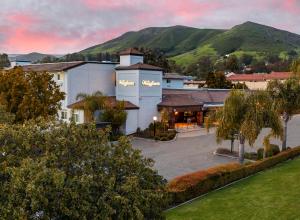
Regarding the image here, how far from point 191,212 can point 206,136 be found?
98.9 feet

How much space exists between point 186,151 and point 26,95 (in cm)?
1677

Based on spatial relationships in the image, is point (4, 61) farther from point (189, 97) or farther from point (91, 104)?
point (91, 104)

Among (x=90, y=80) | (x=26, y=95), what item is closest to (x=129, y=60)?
(x=90, y=80)

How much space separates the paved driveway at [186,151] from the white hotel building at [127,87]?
14.0 ft

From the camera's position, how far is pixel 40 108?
39.5 metres

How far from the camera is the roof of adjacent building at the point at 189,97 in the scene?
183 feet

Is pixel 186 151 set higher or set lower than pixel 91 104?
lower

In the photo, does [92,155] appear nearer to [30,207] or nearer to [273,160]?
[30,207]

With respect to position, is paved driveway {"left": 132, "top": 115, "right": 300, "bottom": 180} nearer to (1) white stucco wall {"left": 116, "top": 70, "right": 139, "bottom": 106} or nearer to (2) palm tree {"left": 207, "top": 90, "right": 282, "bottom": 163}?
(2) palm tree {"left": 207, "top": 90, "right": 282, "bottom": 163}

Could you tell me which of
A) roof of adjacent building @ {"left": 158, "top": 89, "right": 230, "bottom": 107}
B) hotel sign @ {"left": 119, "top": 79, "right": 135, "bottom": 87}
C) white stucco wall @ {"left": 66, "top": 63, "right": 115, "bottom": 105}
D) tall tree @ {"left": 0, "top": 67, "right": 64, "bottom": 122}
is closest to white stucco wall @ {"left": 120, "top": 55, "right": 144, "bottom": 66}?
white stucco wall @ {"left": 66, "top": 63, "right": 115, "bottom": 105}

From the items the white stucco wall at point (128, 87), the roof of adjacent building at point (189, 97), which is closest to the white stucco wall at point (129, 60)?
the white stucco wall at point (128, 87)

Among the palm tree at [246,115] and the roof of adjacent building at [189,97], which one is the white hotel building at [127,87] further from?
the palm tree at [246,115]

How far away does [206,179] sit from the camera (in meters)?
25.3

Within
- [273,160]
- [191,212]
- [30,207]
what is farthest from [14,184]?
[273,160]
